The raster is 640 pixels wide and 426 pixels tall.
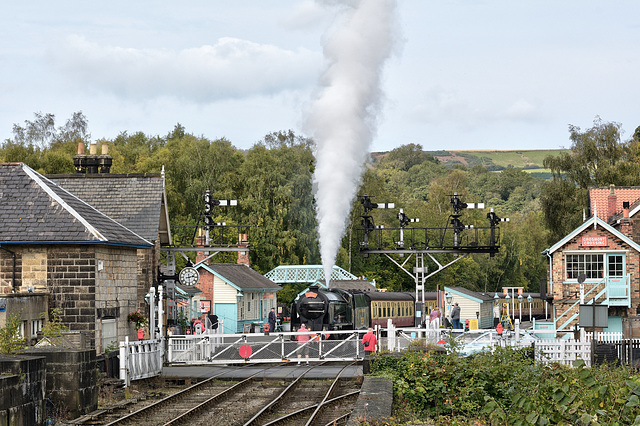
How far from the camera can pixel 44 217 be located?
21547 mm

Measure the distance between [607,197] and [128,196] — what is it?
25357 millimetres

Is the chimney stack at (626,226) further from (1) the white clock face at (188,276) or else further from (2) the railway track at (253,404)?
(2) the railway track at (253,404)

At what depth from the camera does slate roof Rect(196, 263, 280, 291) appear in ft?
146

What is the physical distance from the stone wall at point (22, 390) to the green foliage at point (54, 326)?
3300 mm

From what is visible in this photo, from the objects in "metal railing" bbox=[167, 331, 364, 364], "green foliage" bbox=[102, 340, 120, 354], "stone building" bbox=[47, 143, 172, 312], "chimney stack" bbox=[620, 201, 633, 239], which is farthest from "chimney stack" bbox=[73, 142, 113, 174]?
"chimney stack" bbox=[620, 201, 633, 239]

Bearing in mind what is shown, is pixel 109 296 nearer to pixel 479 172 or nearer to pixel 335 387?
pixel 335 387

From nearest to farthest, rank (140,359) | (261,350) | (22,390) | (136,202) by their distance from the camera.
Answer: (22,390), (140,359), (261,350), (136,202)

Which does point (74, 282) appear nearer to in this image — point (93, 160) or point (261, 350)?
point (261, 350)

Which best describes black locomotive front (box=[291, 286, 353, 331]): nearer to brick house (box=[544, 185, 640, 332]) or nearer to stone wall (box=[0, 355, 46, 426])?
brick house (box=[544, 185, 640, 332])

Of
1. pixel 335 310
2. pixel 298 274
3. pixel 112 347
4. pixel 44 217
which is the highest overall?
pixel 44 217

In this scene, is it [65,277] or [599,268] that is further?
[599,268]

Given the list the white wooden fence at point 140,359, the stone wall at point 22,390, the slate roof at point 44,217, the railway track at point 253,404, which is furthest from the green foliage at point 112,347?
the stone wall at point 22,390

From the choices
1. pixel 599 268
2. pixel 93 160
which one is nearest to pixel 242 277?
pixel 93 160

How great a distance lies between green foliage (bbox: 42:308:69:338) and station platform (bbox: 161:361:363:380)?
12.4 ft
